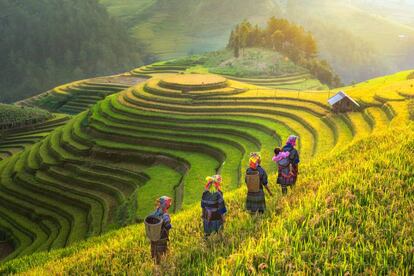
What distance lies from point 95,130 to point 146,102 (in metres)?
5.98

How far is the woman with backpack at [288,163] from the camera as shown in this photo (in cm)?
990

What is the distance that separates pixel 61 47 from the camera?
137750 millimetres

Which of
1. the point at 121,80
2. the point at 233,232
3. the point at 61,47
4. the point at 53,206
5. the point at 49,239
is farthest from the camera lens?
the point at 61,47

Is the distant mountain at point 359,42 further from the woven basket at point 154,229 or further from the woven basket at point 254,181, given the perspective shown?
the woven basket at point 154,229

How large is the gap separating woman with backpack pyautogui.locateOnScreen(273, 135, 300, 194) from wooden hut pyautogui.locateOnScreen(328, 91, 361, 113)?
18618mm

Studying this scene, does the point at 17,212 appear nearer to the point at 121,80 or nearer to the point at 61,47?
the point at 121,80

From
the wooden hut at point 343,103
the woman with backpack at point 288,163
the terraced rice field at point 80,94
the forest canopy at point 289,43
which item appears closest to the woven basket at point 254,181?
the woman with backpack at point 288,163

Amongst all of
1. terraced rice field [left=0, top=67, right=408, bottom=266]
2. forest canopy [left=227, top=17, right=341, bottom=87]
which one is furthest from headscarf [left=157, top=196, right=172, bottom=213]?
forest canopy [left=227, top=17, right=341, bottom=87]

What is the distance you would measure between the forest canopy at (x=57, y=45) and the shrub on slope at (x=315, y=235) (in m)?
122

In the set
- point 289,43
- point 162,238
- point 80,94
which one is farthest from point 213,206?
point 289,43

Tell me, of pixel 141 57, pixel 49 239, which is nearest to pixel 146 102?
pixel 49 239

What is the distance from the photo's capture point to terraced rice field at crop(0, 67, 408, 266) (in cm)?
2344

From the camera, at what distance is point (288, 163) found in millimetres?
9930

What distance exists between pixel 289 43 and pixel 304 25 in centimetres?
10510
